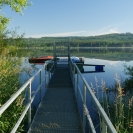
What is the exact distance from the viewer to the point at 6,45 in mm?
10320

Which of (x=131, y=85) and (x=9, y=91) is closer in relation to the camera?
(x=9, y=91)

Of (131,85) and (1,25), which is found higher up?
(1,25)

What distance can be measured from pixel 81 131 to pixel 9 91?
2.37 m

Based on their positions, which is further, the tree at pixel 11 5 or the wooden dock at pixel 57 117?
the tree at pixel 11 5

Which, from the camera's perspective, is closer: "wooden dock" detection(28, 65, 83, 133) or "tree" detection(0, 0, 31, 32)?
"wooden dock" detection(28, 65, 83, 133)

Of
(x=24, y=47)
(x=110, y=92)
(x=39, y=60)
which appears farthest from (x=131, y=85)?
(x=39, y=60)

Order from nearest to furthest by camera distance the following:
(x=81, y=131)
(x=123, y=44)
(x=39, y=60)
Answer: (x=81, y=131), (x=39, y=60), (x=123, y=44)

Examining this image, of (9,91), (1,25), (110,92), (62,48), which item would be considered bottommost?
(110,92)

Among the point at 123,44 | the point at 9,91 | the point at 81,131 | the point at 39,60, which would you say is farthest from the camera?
the point at 123,44

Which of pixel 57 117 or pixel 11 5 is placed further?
pixel 11 5

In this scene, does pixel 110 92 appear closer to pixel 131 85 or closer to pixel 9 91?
pixel 131 85

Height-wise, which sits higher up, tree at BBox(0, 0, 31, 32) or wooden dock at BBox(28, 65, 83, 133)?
tree at BBox(0, 0, 31, 32)

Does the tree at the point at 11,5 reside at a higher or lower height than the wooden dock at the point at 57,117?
higher

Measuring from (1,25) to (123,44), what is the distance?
138353mm
